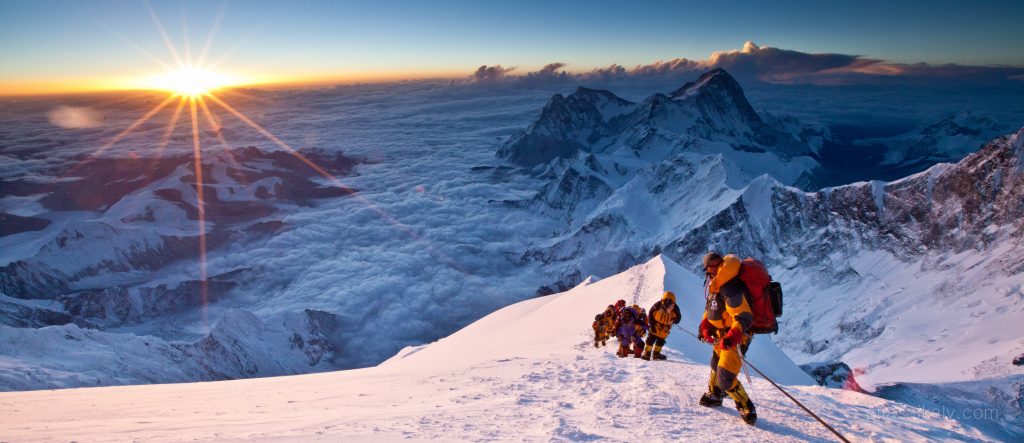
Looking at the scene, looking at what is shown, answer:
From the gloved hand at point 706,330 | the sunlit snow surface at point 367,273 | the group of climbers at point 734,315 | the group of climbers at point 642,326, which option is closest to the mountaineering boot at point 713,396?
the group of climbers at point 734,315

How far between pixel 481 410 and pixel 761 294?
4.14 m

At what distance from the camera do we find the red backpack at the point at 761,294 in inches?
262

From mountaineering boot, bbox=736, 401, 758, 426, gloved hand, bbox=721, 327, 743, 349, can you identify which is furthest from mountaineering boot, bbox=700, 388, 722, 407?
gloved hand, bbox=721, 327, 743, 349

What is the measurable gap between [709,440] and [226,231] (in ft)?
492

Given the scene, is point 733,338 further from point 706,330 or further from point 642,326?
point 642,326

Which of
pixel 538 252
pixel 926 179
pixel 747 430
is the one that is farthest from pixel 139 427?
pixel 538 252

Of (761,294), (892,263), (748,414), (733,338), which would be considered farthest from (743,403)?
(892,263)

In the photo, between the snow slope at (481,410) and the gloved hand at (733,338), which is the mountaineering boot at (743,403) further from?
the gloved hand at (733,338)

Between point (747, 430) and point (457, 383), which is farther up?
point (747, 430)

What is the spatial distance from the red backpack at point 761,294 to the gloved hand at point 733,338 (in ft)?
1.31

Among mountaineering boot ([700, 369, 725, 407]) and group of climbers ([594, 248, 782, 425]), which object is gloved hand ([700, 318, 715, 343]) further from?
mountaineering boot ([700, 369, 725, 407])

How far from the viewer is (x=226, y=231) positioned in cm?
13512

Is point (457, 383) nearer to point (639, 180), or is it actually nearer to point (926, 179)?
point (926, 179)

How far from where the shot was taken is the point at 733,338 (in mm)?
6605
